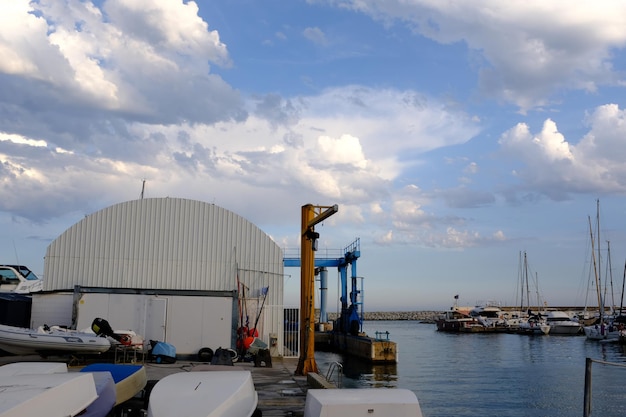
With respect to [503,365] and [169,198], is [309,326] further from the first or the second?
[503,365]

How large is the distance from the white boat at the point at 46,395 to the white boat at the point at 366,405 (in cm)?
387

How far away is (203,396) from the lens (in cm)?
1009

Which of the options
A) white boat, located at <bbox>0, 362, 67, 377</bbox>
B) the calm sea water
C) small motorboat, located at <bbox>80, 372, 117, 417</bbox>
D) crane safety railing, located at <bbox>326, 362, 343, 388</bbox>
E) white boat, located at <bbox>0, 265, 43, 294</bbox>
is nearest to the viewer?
small motorboat, located at <bbox>80, 372, 117, 417</bbox>

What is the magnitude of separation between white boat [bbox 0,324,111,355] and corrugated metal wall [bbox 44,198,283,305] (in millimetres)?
6827

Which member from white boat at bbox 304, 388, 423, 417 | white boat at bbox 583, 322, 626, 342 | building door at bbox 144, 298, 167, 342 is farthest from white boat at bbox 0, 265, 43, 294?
white boat at bbox 583, 322, 626, 342

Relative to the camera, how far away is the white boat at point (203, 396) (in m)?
9.59

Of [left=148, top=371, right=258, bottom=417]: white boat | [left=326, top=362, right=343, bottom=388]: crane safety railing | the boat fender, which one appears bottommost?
the boat fender

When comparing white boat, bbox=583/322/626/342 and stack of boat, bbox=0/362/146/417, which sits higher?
stack of boat, bbox=0/362/146/417

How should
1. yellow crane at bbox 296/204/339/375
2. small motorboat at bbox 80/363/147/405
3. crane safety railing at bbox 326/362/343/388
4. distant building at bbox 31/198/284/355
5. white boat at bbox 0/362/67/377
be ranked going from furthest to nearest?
distant building at bbox 31/198/284/355 → yellow crane at bbox 296/204/339/375 → crane safety railing at bbox 326/362/343/388 → small motorboat at bbox 80/363/147/405 → white boat at bbox 0/362/67/377

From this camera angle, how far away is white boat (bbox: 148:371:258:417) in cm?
959

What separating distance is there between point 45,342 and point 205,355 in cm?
626

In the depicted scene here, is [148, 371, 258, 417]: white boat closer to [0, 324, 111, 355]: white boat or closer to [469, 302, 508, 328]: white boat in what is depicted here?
[0, 324, 111, 355]: white boat

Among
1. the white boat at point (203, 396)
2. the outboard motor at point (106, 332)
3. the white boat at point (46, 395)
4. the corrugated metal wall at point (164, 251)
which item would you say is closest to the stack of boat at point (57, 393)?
the white boat at point (46, 395)

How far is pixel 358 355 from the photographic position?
151 feet
